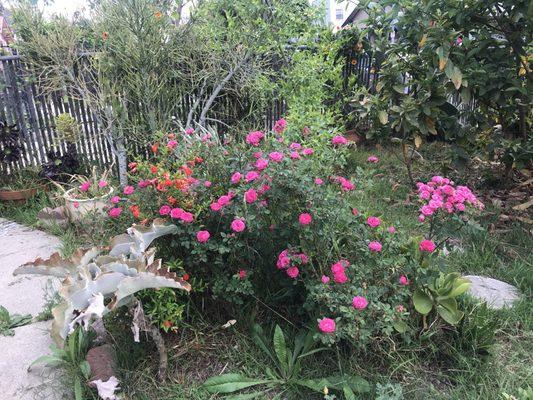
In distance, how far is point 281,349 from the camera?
1.97 m

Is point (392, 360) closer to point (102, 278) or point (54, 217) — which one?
point (102, 278)

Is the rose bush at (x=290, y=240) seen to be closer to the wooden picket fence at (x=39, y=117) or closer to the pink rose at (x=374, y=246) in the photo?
the pink rose at (x=374, y=246)

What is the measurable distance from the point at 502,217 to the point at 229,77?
2.89 m

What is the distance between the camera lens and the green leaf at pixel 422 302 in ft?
6.62

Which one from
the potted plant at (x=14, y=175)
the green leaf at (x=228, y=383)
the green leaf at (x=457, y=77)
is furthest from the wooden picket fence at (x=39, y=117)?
the green leaf at (x=228, y=383)

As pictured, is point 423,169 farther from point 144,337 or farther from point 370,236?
point 144,337

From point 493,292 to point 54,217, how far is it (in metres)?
3.43

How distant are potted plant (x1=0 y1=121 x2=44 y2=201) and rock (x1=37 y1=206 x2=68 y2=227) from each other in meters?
0.78

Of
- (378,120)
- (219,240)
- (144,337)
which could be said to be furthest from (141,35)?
(144,337)

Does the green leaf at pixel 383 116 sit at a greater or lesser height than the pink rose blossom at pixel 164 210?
greater

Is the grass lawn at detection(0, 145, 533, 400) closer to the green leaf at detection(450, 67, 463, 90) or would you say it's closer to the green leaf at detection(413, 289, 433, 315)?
the green leaf at detection(413, 289, 433, 315)

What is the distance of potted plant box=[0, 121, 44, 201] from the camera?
4.43m

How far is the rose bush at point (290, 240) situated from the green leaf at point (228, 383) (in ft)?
1.08

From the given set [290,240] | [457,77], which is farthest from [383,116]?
[290,240]
